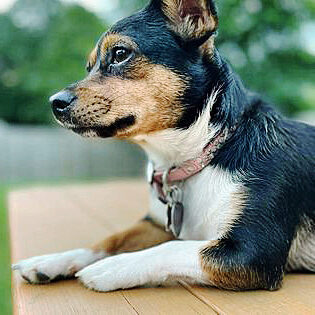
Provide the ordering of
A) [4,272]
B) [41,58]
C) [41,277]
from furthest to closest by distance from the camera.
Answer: [41,58]
[4,272]
[41,277]

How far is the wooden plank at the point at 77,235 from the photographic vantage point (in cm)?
133

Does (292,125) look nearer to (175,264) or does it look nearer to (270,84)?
(175,264)

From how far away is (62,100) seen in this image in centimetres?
155

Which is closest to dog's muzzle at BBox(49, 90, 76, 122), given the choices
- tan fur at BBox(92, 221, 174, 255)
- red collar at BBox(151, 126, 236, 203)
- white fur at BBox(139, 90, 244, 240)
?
white fur at BBox(139, 90, 244, 240)

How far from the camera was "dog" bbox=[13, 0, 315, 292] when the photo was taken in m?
1.46

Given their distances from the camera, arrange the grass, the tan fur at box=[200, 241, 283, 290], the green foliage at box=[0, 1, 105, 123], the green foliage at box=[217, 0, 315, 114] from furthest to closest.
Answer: the green foliage at box=[0, 1, 105, 123], the green foliage at box=[217, 0, 315, 114], the grass, the tan fur at box=[200, 241, 283, 290]

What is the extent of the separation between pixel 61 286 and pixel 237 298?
18.5 inches

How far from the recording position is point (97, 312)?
1.29 metres

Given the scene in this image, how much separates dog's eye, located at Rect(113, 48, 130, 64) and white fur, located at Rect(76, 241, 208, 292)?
0.54 metres

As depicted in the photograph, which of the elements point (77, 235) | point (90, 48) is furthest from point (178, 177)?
point (90, 48)

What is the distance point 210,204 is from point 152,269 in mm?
257

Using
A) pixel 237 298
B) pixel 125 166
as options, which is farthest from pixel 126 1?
pixel 237 298

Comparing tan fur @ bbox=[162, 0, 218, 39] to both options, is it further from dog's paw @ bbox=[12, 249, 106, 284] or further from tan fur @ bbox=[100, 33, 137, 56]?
dog's paw @ bbox=[12, 249, 106, 284]

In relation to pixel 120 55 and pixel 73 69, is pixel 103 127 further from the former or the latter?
pixel 73 69
